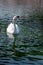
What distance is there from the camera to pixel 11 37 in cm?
1506

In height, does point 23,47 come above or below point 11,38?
below

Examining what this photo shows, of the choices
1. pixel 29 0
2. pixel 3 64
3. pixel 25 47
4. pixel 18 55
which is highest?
pixel 29 0

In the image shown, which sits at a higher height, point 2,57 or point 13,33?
point 13,33

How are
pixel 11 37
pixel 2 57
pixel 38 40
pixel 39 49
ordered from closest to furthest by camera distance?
pixel 2 57 < pixel 39 49 < pixel 38 40 < pixel 11 37

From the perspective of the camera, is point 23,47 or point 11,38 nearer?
point 23,47

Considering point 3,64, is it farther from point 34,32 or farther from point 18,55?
point 34,32

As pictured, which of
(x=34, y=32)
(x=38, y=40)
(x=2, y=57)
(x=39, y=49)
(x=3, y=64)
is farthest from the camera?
(x=34, y=32)

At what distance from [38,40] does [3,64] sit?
439 cm

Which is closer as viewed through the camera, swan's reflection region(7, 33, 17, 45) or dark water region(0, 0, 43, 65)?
dark water region(0, 0, 43, 65)

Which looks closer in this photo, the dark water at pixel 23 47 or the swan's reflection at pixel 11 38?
the dark water at pixel 23 47

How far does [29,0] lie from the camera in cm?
4759

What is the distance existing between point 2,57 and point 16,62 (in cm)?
89

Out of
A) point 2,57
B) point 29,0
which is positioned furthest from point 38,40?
point 29,0

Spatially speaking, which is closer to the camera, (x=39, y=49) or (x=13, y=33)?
(x=39, y=49)
